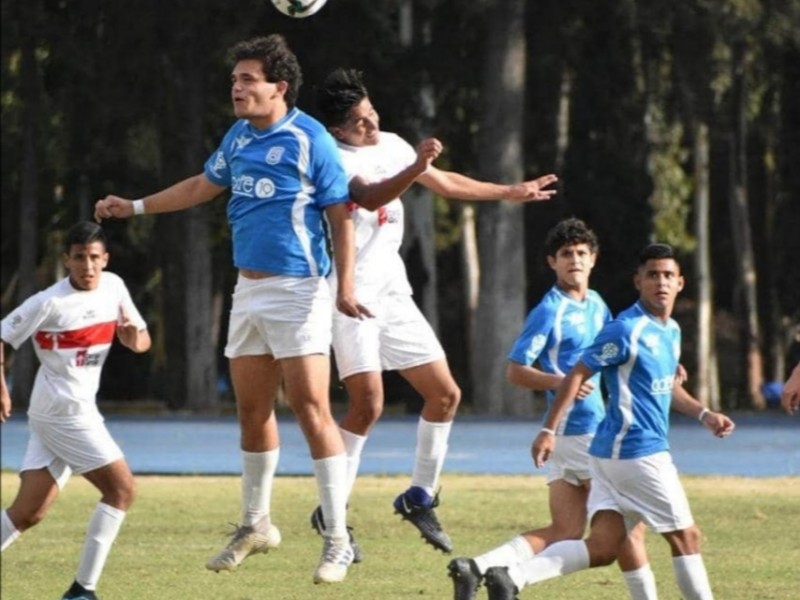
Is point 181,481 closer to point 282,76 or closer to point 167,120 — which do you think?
point 282,76

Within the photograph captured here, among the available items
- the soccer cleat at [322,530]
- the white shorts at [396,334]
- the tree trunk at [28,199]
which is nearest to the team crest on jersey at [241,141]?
the white shorts at [396,334]

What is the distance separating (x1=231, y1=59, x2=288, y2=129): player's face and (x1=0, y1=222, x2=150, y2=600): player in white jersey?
969mm

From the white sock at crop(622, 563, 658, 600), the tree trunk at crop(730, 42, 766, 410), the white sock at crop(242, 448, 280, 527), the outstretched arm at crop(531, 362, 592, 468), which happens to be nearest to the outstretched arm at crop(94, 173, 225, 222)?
the white sock at crop(242, 448, 280, 527)

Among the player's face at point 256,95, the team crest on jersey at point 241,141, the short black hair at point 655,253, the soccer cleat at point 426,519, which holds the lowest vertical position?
the soccer cleat at point 426,519

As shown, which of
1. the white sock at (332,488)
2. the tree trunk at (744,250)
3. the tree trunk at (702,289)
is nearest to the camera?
the white sock at (332,488)

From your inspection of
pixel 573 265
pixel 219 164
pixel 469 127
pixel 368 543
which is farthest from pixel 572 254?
pixel 469 127

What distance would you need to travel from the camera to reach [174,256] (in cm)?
3825

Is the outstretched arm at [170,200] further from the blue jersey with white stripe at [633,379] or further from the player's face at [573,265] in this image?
the blue jersey with white stripe at [633,379]

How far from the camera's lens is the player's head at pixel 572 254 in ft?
36.9

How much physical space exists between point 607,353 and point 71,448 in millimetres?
2827

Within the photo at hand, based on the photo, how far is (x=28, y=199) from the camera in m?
41.3

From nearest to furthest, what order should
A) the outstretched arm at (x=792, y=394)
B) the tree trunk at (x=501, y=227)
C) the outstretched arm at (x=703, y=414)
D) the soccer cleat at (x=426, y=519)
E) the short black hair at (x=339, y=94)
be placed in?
1. the outstretched arm at (x=703, y=414)
2. the outstretched arm at (x=792, y=394)
3. the short black hair at (x=339, y=94)
4. the soccer cleat at (x=426, y=519)
5. the tree trunk at (x=501, y=227)

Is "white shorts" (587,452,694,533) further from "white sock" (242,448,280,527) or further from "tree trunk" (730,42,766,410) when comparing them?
"tree trunk" (730,42,766,410)

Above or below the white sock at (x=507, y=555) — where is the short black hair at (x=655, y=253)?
above
